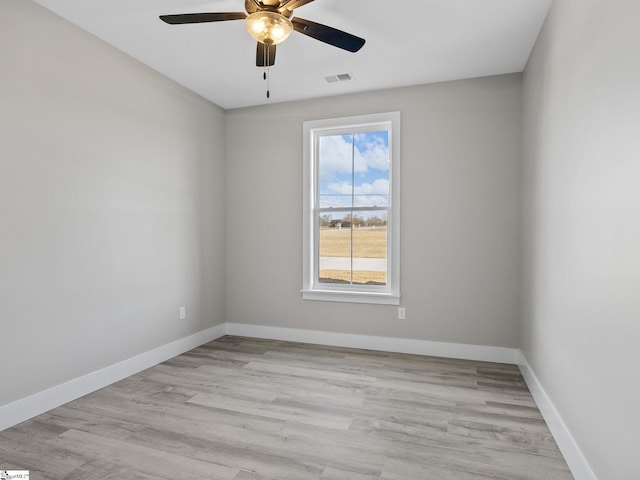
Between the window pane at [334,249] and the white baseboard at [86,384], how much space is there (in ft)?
5.11

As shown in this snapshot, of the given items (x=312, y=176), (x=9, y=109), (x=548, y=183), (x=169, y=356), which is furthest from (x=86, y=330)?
(x=548, y=183)

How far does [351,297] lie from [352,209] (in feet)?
3.12

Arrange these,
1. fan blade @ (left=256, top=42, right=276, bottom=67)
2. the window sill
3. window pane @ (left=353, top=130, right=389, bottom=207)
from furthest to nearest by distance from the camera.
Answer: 1. window pane @ (left=353, top=130, right=389, bottom=207)
2. the window sill
3. fan blade @ (left=256, top=42, right=276, bottom=67)

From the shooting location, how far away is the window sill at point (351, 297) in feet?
13.3

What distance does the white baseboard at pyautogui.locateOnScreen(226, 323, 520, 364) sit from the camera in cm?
374

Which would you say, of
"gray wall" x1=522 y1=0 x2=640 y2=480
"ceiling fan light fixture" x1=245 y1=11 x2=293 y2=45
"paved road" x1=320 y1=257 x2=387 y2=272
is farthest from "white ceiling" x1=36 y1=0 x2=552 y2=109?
"paved road" x1=320 y1=257 x2=387 y2=272

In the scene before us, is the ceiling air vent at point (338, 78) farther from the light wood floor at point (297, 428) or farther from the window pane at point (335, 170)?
the light wood floor at point (297, 428)

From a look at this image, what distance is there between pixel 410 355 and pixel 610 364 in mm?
2436

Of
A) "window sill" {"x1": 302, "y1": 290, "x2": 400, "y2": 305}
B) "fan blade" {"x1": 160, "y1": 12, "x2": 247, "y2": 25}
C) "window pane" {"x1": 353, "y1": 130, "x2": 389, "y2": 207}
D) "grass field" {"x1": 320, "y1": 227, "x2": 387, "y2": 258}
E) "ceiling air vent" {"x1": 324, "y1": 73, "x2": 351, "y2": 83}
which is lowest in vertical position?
"window sill" {"x1": 302, "y1": 290, "x2": 400, "y2": 305}

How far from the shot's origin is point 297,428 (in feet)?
8.11

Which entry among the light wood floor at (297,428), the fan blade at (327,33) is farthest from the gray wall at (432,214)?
the fan blade at (327,33)

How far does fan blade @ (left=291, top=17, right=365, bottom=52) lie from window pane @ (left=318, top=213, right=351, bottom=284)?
2197 millimetres

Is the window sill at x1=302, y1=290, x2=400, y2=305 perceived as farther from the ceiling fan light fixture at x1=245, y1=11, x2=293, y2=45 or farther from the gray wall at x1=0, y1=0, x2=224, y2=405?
the ceiling fan light fixture at x1=245, y1=11, x2=293, y2=45

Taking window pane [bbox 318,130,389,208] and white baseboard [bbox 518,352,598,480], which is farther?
window pane [bbox 318,130,389,208]
